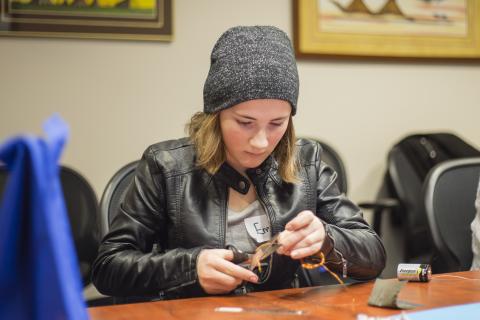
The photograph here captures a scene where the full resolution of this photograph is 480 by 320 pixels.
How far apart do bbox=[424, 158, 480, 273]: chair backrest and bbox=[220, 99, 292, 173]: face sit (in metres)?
0.77

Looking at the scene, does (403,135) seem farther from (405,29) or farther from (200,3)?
(200,3)

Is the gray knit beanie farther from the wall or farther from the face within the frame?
the wall

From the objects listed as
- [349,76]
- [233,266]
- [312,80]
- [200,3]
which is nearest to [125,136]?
[200,3]

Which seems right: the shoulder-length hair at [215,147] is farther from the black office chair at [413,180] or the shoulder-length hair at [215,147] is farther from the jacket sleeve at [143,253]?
the black office chair at [413,180]

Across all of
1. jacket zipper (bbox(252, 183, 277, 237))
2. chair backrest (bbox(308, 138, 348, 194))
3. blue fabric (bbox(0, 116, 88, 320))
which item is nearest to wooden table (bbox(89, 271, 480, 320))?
jacket zipper (bbox(252, 183, 277, 237))

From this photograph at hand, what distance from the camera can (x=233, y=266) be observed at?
142cm

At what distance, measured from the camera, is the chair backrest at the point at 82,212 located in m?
2.70

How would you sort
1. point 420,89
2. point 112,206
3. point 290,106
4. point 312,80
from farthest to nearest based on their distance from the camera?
1. point 420,89
2. point 312,80
3. point 112,206
4. point 290,106

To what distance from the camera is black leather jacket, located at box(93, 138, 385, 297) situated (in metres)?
1.59

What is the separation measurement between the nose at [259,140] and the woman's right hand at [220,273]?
0.31 meters

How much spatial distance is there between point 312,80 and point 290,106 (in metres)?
1.76

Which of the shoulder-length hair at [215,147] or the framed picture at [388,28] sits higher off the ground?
the framed picture at [388,28]

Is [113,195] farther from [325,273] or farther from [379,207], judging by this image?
[379,207]

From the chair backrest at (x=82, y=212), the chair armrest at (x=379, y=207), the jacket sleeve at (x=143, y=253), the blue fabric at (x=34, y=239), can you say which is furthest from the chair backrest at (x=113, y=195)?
the chair armrest at (x=379, y=207)
